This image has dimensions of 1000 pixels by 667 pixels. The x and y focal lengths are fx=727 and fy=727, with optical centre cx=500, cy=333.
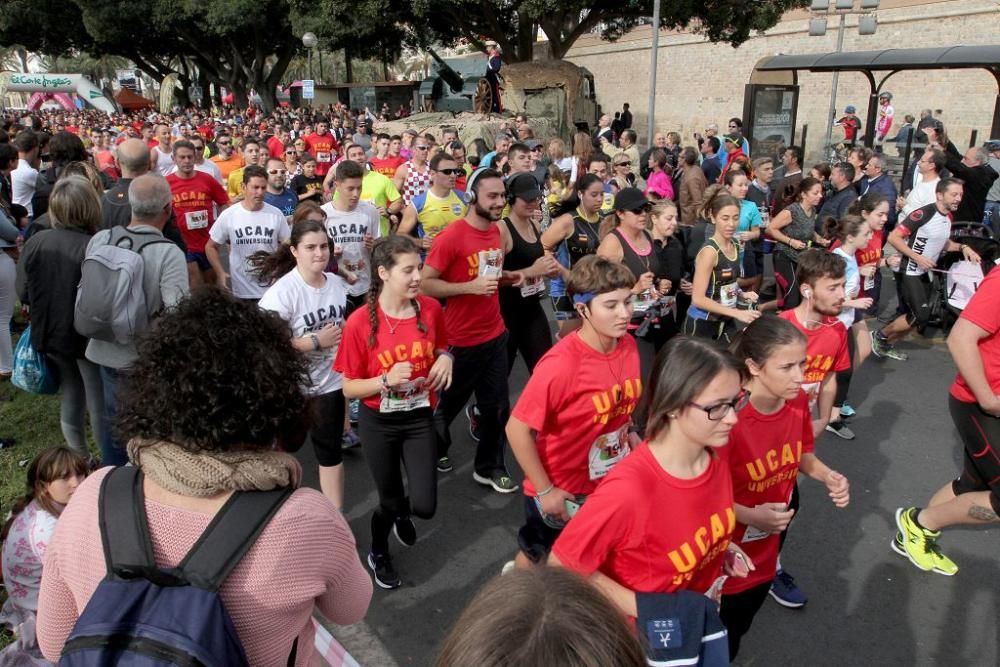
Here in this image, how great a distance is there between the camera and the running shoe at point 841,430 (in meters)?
5.61

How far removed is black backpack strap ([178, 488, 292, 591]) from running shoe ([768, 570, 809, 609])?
9.68 ft

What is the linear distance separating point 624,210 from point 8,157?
6.22m

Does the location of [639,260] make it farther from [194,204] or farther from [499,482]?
[194,204]

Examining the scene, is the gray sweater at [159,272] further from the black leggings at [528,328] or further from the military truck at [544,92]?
the military truck at [544,92]

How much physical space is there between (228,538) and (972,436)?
142 inches

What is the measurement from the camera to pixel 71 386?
456 cm

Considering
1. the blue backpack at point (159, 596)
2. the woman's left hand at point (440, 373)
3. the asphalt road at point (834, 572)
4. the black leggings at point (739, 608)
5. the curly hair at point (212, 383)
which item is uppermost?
the curly hair at point (212, 383)

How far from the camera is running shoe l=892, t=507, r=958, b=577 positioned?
13.1ft

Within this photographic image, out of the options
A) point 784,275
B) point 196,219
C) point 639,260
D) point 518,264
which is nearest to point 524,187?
point 518,264

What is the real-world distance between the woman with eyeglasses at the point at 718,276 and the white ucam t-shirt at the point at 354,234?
2.57 m

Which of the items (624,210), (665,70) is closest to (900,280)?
(624,210)

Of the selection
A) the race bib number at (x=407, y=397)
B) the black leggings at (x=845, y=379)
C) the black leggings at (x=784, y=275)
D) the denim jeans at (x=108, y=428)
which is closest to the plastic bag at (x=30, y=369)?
the denim jeans at (x=108, y=428)

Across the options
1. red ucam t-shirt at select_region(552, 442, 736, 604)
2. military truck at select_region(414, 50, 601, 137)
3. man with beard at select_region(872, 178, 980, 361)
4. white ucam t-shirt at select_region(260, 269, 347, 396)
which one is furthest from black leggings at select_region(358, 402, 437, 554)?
military truck at select_region(414, 50, 601, 137)

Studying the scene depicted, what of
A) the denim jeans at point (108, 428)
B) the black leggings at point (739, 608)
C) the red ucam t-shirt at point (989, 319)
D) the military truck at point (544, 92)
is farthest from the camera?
the military truck at point (544, 92)
